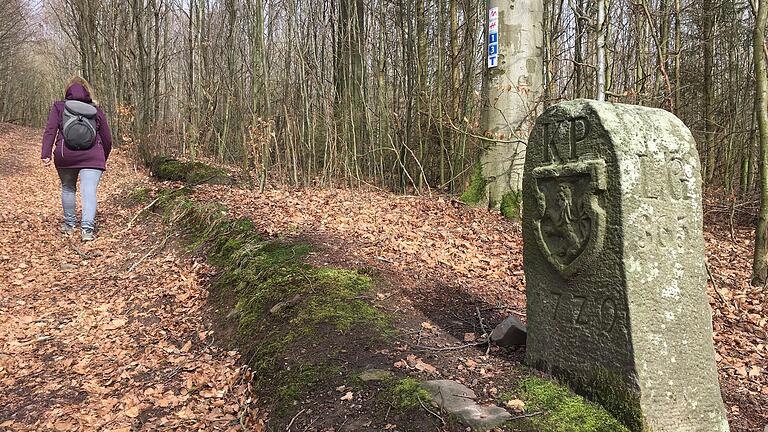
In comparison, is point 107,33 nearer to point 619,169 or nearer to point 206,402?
point 206,402

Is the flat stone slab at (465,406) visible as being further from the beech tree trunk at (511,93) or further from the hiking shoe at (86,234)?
the hiking shoe at (86,234)

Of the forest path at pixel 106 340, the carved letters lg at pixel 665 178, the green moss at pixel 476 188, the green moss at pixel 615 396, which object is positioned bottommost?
the forest path at pixel 106 340

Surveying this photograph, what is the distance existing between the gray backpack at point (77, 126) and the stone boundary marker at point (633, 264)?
6281 mm

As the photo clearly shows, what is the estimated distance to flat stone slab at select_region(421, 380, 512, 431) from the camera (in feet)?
7.82

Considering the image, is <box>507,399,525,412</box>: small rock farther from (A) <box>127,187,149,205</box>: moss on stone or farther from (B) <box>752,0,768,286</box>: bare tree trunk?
(A) <box>127,187,149,205</box>: moss on stone

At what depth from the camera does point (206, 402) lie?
3.43 metres

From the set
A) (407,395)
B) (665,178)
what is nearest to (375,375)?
(407,395)

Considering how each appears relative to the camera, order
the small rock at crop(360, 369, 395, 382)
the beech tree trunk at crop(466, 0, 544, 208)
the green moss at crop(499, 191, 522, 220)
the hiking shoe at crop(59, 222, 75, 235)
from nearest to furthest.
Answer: the small rock at crop(360, 369, 395, 382)
the beech tree trunk at crop(466, 0, 544, 208)
the green moss at crop(499, 191, 522, 220)
the hiking shoe at crop(59, 222, 75, 235)

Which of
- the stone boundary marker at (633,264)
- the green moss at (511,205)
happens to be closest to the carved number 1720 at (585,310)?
the stone boundary marker at (633,264)

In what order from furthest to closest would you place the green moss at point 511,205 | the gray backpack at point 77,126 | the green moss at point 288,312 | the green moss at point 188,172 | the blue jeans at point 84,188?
the green moss at point 188,172 → the blue jeans at point 84,188 → the gray backpack at point 77,126 → the green moss at point 511,205 → the green moss at point 288,312

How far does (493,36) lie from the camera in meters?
6.35

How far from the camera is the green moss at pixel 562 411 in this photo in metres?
2.36

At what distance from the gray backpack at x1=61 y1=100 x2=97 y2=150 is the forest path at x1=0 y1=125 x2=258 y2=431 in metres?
1.31

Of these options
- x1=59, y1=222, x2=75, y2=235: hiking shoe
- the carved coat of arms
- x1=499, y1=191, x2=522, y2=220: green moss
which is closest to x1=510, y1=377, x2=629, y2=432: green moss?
the carved coat of arms
